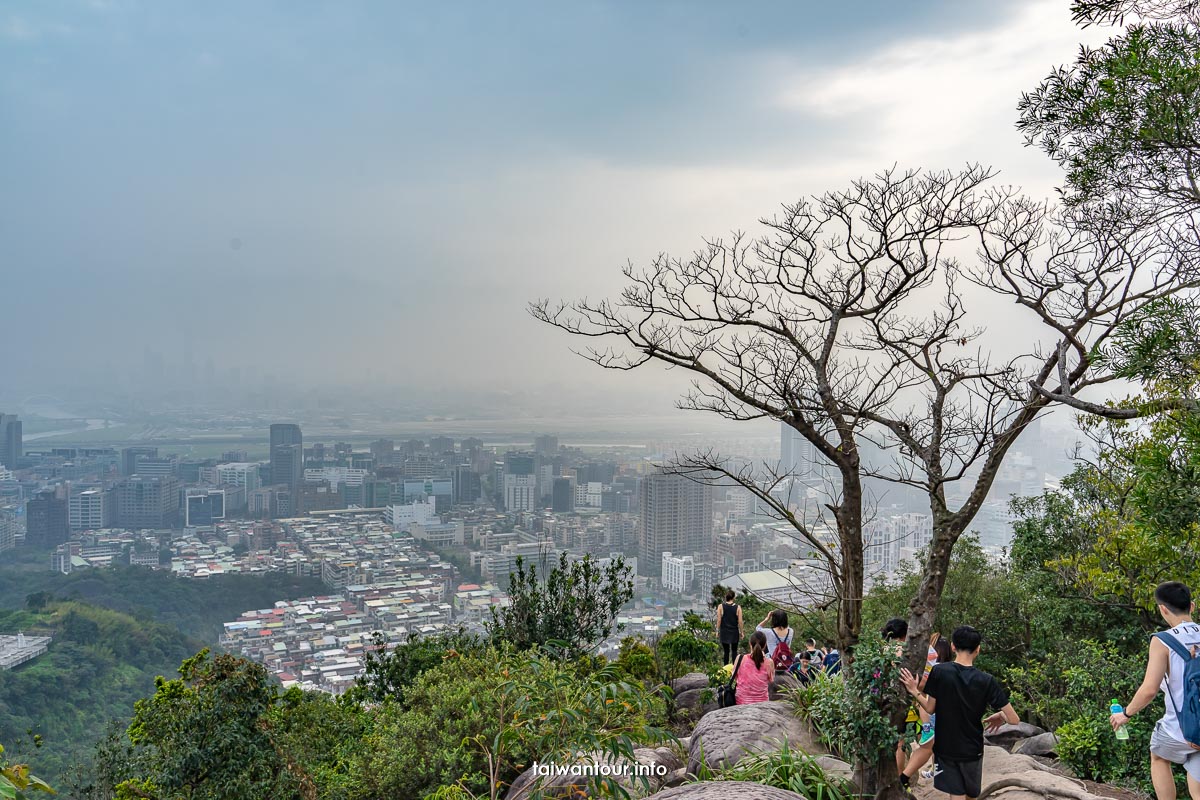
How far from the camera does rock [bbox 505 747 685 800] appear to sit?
4116mm

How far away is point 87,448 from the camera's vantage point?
6525cm

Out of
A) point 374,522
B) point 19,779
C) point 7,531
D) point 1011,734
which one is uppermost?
point 19,779

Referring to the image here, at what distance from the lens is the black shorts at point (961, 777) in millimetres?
4055

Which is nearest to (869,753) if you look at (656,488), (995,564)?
(995,564)

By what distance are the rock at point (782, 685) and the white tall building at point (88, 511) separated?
59283 mm

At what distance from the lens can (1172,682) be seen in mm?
3531

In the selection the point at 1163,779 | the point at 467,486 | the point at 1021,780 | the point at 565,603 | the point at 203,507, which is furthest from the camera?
the point at 467,486

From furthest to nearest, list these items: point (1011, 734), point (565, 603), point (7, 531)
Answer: point (7, 531) → point (565, 603) → point (1011, 734)

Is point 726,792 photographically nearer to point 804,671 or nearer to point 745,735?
point 745,735

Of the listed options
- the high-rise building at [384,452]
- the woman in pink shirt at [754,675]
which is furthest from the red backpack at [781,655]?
the high-rise building at [384,452]

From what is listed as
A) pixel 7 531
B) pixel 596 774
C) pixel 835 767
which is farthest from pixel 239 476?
pixel 596 774

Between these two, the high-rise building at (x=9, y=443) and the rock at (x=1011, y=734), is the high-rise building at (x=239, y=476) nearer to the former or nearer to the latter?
the high-rise building at (x=9, y=443)

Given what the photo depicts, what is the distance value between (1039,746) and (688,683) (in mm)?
4331

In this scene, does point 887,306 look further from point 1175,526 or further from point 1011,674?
point 1011,674
